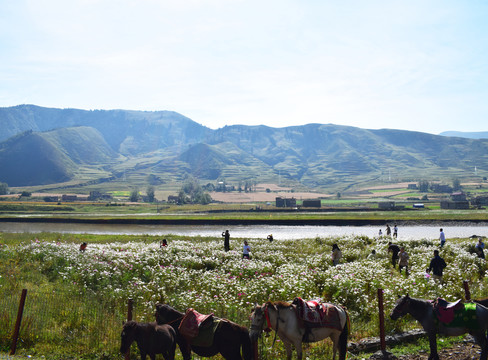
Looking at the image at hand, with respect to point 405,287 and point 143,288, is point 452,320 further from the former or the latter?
point 143,288

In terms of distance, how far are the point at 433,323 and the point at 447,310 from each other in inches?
18.6

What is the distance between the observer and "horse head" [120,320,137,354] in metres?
8.14

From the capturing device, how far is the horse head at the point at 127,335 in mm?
8141

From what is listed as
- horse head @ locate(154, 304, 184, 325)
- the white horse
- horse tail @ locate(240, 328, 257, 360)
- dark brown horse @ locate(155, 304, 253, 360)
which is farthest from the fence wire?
the white horse

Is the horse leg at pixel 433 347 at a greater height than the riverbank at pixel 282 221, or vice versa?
the horse leg at pixel 433 347

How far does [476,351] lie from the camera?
10062 mm

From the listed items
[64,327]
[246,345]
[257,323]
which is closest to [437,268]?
[257,323]

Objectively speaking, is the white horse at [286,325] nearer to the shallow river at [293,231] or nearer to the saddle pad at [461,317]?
the saddle pad at [461,317]

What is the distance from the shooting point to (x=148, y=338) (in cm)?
827

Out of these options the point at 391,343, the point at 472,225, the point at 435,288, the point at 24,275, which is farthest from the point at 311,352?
the point at 472,225

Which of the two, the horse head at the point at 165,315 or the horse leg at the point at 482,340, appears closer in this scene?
the horse head at the point at 165,315

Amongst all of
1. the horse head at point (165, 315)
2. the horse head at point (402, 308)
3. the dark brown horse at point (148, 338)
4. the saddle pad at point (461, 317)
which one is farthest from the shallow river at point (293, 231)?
the dark brown horse at point (148, 338)

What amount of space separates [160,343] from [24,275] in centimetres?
1287

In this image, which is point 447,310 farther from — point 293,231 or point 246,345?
point 293,231
